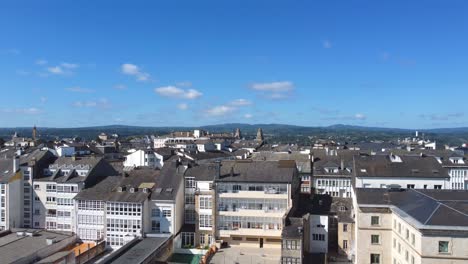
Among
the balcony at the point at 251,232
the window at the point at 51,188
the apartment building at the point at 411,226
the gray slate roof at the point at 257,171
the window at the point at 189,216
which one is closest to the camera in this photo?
the apartment building at the point at 411,226

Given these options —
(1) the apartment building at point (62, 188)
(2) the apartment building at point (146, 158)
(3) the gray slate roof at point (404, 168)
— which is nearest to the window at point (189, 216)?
(1) the apartment building at point (62, 188)

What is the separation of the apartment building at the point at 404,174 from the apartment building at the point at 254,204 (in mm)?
13833

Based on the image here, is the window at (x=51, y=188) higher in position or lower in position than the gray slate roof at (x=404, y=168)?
lower

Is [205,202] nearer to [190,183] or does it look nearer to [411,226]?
[190,183]

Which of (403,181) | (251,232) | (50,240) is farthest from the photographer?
(403,181)

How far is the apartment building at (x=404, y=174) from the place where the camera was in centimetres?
6356

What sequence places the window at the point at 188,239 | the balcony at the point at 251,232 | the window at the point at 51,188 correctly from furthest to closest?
the window at the point at 51,188
the window at the point at 188,239
the balcony at the point at 251,232

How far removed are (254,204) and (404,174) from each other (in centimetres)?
2330

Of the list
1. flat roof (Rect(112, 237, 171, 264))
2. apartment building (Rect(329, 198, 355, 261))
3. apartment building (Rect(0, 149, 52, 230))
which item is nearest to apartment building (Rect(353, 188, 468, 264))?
apartment building (Rect(329, 198, 355, 261))

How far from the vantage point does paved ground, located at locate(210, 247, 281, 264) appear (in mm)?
50888

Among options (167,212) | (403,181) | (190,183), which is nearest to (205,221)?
(167,212)

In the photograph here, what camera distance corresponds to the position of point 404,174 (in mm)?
64250

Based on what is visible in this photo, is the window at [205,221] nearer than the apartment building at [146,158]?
Yes

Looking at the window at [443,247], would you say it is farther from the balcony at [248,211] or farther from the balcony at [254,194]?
the balcony at [248,211]
